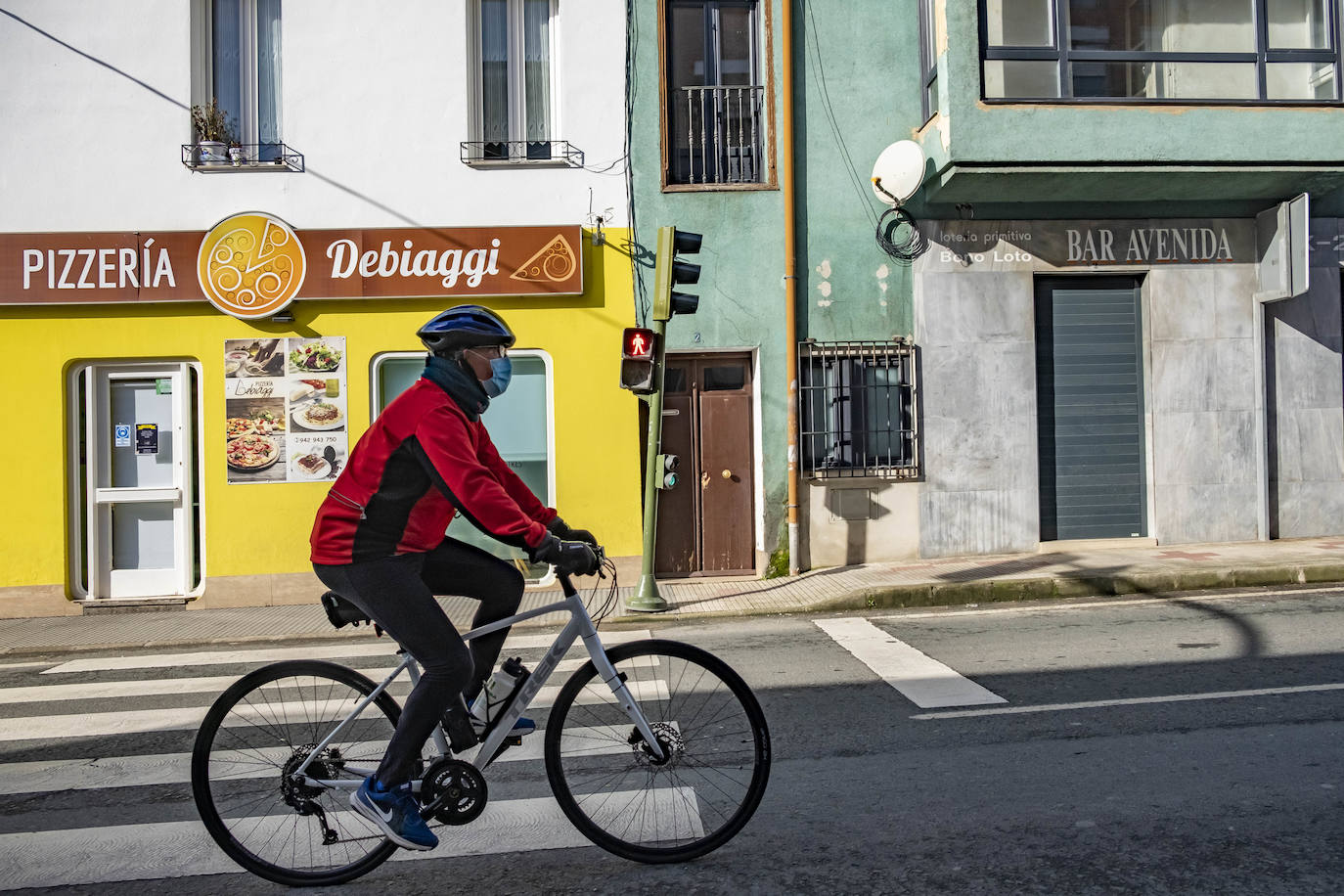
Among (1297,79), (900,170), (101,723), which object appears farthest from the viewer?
(1297,79)

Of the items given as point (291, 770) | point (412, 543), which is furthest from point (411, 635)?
point (291, 770)

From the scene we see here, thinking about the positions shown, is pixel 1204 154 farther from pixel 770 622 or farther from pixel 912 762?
pixel 912 762

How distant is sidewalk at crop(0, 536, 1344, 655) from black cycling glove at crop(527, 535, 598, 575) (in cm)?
608

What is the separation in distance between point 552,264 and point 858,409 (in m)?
3.76

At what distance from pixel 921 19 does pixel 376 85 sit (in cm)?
611

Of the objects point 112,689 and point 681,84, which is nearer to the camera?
point 112,689

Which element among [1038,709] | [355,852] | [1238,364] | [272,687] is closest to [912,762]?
[1038,709]

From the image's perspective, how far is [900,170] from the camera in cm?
1168

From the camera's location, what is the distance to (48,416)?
11555mm

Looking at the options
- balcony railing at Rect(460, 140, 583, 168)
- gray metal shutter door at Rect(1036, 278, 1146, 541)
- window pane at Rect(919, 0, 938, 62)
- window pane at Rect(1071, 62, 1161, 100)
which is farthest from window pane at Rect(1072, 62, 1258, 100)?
balcony railing at Rect(460, 140, 583, 168)

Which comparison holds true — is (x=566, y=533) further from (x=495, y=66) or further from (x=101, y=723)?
(x=495, y=66)

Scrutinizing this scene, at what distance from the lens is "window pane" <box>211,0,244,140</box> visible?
1205 centimetres

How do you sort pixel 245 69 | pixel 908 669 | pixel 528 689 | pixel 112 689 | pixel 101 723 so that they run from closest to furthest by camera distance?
pixel 528 689 → pixel 101 723 → pixel 908 669 → pixel 112 689 → pixel 245 69

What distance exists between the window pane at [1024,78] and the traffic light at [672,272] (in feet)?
13.4
